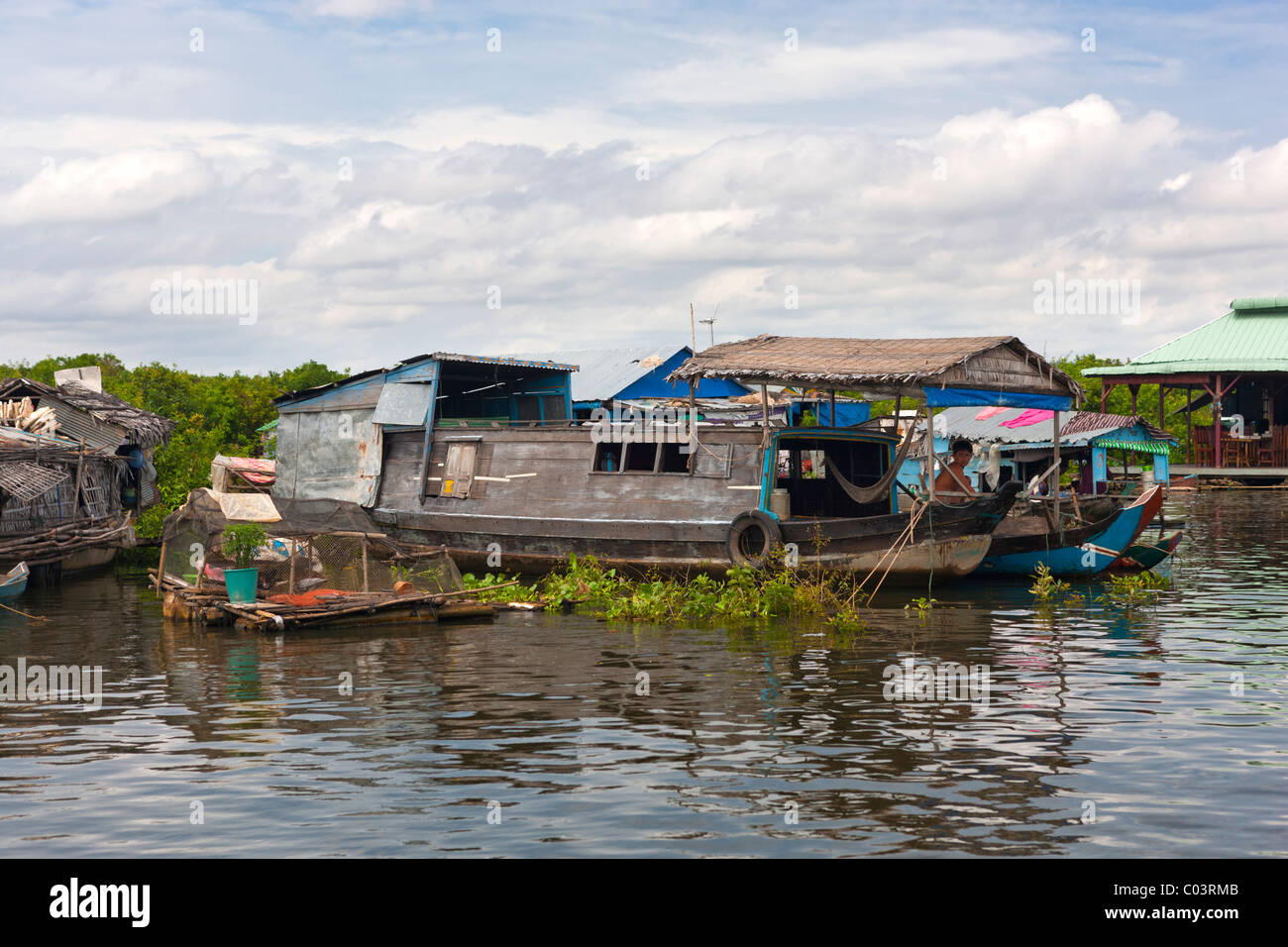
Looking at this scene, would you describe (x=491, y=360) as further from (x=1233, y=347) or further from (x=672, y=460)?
(x=1233, y=347)

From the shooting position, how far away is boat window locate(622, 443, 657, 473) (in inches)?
741

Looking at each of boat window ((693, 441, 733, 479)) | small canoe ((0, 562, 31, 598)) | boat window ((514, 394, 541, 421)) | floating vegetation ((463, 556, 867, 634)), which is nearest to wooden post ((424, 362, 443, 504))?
boat window ((514, 394, 541, 421))

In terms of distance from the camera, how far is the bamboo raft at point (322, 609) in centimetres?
1399

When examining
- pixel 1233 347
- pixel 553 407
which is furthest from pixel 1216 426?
pixel 553 407

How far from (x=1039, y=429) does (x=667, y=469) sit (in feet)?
58.4

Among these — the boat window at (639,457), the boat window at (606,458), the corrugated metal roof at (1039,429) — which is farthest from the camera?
the corrugated metal roof at (1039,429)

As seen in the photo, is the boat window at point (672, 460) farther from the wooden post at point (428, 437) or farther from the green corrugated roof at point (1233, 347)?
the green corrugated roof at point (1233, 347)

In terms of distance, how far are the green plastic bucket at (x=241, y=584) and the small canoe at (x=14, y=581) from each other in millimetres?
4657

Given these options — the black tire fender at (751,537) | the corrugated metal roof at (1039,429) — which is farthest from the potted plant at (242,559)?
the corrugated metal roof at (1039,429)

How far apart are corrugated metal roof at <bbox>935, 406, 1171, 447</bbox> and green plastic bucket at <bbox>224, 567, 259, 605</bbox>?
2188 centimetres
